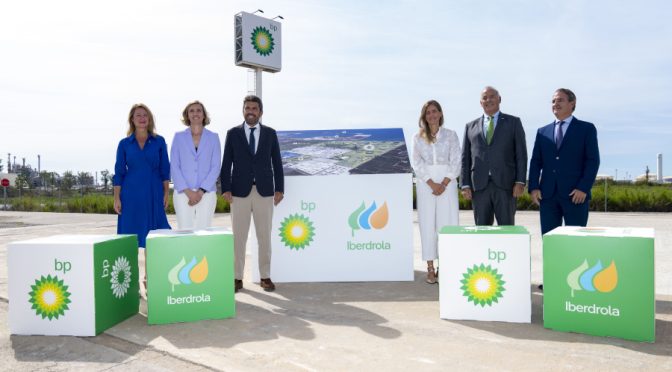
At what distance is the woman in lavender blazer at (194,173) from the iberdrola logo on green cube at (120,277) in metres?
0.93

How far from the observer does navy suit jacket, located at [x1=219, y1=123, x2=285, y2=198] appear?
484 cm

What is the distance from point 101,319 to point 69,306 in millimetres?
225

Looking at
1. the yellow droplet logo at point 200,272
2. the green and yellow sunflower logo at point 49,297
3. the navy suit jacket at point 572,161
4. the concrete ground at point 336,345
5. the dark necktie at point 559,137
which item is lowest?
the concrete ground at point 336,345

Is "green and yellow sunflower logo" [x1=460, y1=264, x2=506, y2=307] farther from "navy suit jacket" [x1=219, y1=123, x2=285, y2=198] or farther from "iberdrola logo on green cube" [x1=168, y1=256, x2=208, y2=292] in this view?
"navy suit jacket" [x1=219, y1=123, x2=285, y2=198]

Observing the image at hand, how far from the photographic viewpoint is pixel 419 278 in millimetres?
5434

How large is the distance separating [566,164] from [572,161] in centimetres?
6

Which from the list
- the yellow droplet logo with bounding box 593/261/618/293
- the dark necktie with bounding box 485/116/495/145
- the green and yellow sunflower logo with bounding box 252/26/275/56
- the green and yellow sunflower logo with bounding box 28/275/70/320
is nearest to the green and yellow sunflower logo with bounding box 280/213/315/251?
the dark necktie with bounding box 485/116/495/145

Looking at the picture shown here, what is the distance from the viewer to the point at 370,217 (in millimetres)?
5215

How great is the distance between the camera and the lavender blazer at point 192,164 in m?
4.79

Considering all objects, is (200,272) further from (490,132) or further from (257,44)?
(257,44)

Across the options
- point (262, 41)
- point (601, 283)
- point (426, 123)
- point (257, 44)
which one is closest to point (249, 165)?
point (426, 123)

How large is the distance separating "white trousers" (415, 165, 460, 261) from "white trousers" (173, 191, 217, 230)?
6.72ft

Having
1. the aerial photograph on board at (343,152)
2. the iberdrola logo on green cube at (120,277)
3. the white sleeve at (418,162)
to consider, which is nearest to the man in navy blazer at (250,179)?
the aerial photograph on board at (343,152)

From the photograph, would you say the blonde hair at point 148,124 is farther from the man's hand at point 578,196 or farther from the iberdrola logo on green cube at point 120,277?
the man's hand at point 578,196
